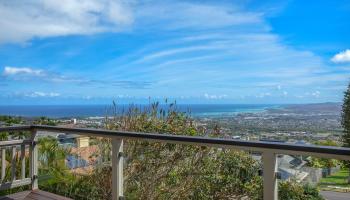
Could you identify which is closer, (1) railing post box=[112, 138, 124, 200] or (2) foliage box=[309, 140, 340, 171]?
(2) foliage box=[309, 140, 340, 171]

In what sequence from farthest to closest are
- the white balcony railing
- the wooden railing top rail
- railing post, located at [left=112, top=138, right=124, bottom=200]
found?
railing post, located at [left=112, top=138, right=124, bottom=200] < the white balcony railing < the wooden railing top rail

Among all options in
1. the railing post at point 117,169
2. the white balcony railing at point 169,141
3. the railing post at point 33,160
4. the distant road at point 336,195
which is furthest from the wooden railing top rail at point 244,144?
the railing post at point 33,160

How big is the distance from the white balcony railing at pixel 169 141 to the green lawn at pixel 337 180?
15 centimetres

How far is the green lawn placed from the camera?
103 inches

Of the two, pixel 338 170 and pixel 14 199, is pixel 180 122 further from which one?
pixel 338 170

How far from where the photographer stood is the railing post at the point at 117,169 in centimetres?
419

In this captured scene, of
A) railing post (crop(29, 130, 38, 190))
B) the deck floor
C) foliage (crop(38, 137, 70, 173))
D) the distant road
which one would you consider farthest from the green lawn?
railing post (crop(29, 130, 38, 190))

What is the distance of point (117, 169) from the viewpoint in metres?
4.21

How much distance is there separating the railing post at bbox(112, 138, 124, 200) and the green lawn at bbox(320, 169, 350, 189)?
2.14 meters

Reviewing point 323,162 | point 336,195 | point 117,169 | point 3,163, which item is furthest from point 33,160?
point 336,195

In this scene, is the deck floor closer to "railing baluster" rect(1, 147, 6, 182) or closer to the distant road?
"railing baluster" rect(1, 147, 6, 182)

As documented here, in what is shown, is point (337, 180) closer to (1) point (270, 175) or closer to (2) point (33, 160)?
(1) point (270, 175)

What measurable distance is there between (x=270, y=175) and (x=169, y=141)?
1.02m

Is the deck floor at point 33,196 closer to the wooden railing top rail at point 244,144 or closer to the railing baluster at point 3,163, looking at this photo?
the railing baluster at point 3,163
